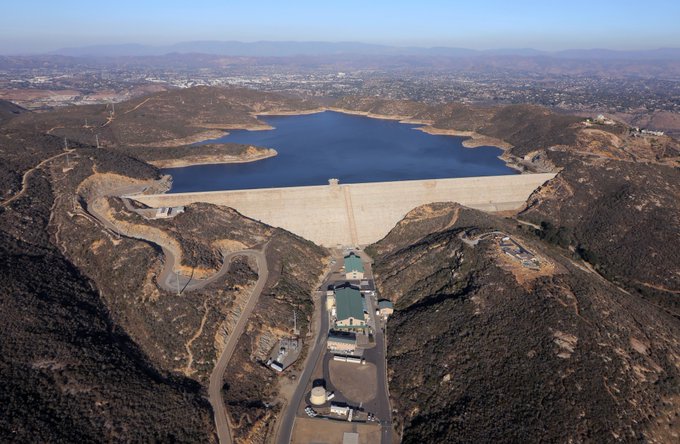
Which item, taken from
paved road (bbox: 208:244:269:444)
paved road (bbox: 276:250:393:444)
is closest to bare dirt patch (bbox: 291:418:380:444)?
paved road (bbox: 276:250:393:444)

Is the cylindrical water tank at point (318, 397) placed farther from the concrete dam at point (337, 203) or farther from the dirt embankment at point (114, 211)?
the concrete dam at point (337, 203)

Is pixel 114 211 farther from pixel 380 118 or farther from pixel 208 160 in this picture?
pixel 380 118

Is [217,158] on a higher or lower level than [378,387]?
higher

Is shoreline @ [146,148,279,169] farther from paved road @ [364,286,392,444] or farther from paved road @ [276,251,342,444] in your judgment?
paved road @ [364,286,392,444]

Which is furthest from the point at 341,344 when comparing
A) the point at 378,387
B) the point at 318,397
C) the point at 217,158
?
the point at 217,158

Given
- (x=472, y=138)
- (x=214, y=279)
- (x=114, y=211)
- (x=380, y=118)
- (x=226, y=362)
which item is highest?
(x=380, y=118)

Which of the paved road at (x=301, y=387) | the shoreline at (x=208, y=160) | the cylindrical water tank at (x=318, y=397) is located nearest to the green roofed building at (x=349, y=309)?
the paved road at (x=301, y=387)
